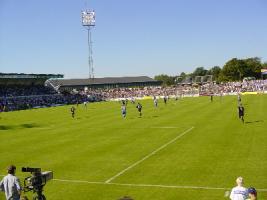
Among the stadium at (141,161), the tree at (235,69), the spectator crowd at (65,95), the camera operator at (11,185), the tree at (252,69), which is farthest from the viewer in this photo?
the tree at (252,69)

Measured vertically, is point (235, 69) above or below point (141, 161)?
above

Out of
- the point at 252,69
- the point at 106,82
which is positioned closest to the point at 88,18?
the point at 106,82

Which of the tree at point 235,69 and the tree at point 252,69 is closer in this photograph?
the tree at point 235,69

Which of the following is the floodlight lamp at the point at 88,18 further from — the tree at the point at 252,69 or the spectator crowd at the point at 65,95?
the tree at the point at 252,69

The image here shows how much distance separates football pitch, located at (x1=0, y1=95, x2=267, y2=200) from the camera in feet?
52.9

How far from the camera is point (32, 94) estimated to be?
339ft

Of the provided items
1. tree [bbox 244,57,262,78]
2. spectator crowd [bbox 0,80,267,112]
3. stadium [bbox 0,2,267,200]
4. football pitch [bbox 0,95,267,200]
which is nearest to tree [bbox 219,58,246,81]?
tree [bbox 244,57,262,78]

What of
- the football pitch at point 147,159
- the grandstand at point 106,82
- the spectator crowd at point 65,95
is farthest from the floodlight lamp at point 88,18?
the football pitch at point 147,159

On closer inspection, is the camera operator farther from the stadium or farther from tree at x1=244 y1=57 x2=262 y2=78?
tree at x1=244 y1=57 x2=262 y2=78

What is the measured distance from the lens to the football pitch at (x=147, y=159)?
635 inches

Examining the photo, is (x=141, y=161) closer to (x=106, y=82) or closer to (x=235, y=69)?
(x=106, y=82)

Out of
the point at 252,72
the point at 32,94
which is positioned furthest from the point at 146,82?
the point at 32,94

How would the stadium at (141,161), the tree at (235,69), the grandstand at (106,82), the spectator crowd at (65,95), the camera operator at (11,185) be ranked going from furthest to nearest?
the tree at (235,69)
the grandstand at (106,82)
the spectator crowd at (65,95)
the stadium at (141,161)
the camera operator at (11,185)

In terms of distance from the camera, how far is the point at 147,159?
21766 millimetres
